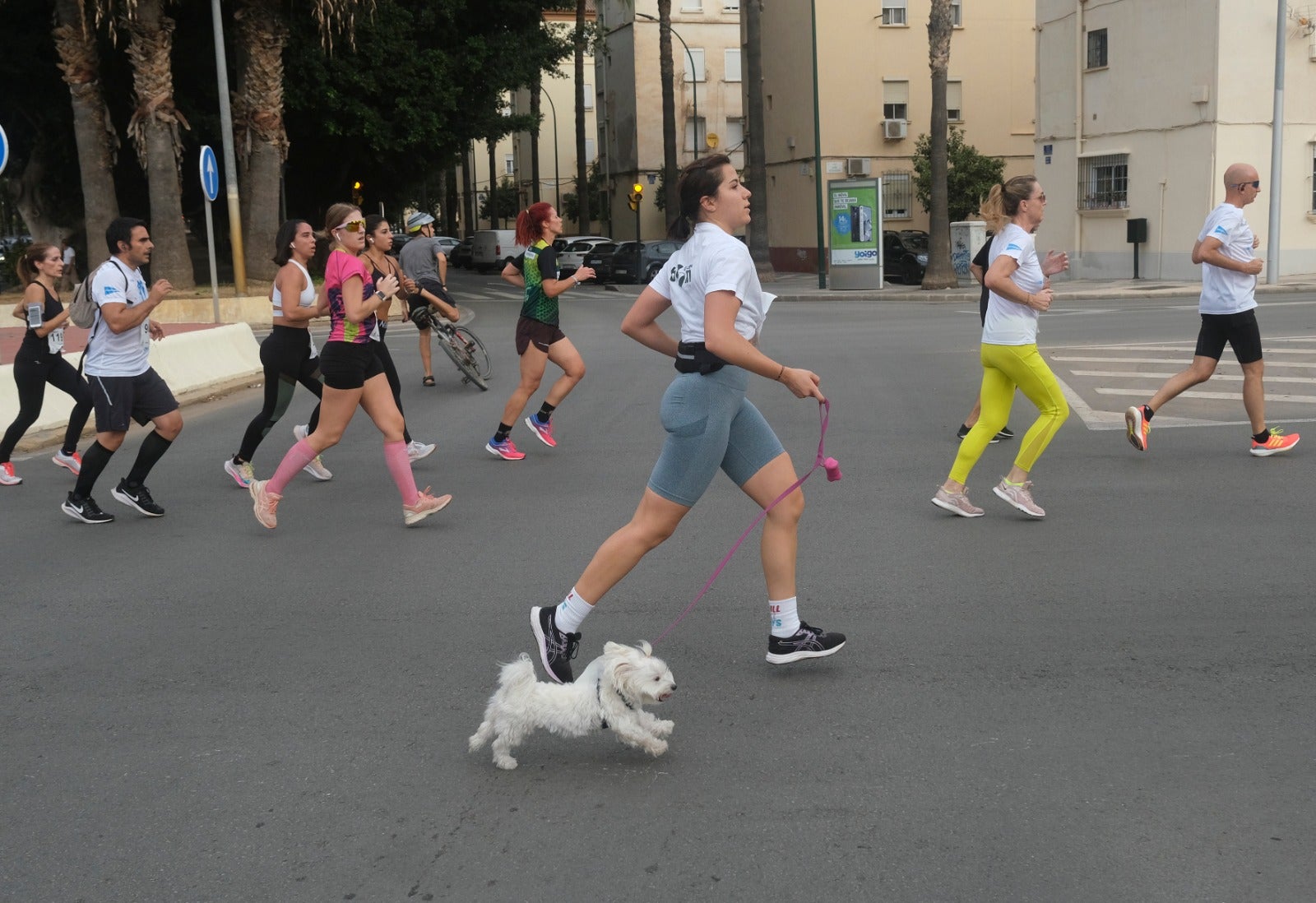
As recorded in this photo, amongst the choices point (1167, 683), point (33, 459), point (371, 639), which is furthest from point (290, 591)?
point (33, 459)

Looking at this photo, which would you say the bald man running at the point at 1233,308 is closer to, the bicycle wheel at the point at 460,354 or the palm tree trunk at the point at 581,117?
the bicycle wheel at the point at 460,354

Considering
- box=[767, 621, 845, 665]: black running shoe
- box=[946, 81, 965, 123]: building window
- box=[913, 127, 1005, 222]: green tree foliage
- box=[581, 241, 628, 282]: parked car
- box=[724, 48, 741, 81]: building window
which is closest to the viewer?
box=[767, 621, 845, 665]: black running shoe

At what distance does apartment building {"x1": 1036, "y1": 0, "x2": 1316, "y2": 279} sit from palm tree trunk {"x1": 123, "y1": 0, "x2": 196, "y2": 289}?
69.2 ft

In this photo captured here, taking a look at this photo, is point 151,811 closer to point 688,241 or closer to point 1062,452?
point 688,241

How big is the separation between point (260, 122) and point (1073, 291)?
17296 mm

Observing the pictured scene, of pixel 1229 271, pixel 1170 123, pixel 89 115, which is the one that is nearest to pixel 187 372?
pixel 1229 271

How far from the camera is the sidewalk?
27.5 meters

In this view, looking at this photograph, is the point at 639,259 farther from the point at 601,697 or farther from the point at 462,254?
the point at 601,697

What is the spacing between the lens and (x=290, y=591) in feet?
20.9

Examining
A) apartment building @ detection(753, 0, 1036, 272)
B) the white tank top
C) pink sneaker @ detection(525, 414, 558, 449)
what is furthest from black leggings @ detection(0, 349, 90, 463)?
apartment building @ detection(753, 0, 1036, 272)

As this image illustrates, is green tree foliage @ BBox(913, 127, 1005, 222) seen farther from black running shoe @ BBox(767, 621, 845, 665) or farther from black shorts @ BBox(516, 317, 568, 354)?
black running shoe @ BBox(767, 621, 845, 665)

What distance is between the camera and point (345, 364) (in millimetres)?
7391

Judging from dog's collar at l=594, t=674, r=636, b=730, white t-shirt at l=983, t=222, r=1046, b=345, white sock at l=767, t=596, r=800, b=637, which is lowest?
white sock at l=767, t=596, r=800, b=637

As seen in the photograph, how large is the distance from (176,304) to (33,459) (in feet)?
50.5
